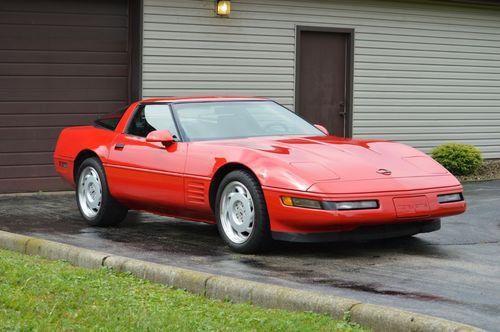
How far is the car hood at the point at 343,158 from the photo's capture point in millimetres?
7906

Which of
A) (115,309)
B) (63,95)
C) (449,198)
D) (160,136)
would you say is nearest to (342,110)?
(63,95)

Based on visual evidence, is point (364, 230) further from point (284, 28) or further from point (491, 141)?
point (491, 141)

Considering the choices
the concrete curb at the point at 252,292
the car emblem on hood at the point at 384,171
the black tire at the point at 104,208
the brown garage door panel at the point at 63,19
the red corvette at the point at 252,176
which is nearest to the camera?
Answer: the concrete curb at the point at 252,292

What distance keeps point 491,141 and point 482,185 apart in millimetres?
3558

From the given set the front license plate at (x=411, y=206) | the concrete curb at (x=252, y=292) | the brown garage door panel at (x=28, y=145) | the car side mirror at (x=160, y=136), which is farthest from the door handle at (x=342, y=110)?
the concrete curb at (x=252, y=292)

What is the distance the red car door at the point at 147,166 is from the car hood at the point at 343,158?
0.61m

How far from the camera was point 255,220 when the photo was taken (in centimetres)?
796

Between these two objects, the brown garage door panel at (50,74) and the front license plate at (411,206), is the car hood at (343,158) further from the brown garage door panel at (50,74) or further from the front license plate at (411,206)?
the brown garage door panel at (50,74)

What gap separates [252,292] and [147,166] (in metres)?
3.10

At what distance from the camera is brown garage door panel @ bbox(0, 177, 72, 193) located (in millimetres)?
12836

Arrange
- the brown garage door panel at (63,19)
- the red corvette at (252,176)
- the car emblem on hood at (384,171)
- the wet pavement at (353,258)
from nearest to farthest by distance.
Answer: the wet pavement at (353,258), the red corvette at (252,176), the car emblem on hood at (384,171), the brown garage door panel at (63,19)

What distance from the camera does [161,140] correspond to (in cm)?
877

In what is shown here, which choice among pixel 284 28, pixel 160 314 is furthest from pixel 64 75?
pixel 160 314

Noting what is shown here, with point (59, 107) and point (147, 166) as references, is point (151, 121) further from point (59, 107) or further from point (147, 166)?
point (59, 107)
